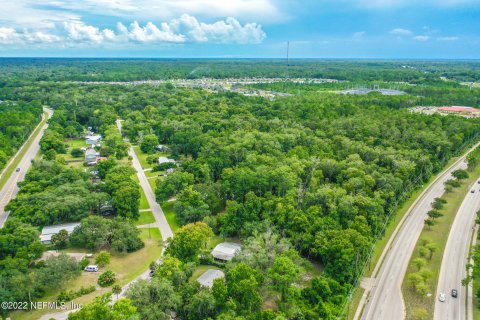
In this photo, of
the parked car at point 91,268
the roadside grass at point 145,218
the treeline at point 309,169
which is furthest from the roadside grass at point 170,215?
the parked car at point 91,268

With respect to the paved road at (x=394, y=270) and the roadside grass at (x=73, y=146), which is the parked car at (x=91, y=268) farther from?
the roadside grass at (x=73, y=146)

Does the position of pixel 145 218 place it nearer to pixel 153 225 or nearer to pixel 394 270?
pixel 153 225

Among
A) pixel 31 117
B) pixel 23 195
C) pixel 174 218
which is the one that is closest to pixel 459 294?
pixel 174 218

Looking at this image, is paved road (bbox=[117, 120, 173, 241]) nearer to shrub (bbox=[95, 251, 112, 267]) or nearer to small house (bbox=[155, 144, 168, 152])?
shrub (bbox=[95, 251, 112, 267])

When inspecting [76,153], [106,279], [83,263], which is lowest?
[106,279]

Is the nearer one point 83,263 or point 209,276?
point 209,276

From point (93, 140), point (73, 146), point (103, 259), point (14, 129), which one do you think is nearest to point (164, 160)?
point (93, 140)

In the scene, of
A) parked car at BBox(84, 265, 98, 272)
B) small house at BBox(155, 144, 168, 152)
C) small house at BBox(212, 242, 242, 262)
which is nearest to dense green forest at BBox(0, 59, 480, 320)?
small house at BBox(212, 242, 242, 262)
